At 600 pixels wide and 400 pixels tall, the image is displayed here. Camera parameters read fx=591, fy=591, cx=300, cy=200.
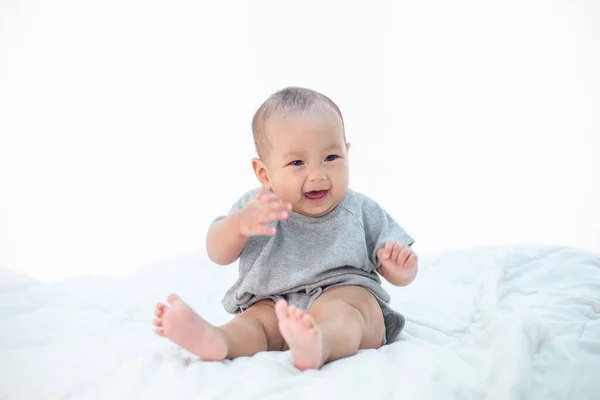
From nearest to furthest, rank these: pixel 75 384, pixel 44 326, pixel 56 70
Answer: pixel 75 384, pixel 44 326, pixel 56 70

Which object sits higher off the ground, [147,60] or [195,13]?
[195,13]

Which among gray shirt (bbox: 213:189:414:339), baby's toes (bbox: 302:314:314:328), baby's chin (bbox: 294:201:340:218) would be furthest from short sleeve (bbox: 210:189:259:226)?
baby's toes (bbox: 302:314:314:328)

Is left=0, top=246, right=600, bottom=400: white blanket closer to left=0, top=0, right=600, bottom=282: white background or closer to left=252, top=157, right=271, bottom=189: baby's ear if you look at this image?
left=252, top=157, right=271, bottom=189: baby's ear

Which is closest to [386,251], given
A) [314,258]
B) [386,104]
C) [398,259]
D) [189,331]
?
[398,259]

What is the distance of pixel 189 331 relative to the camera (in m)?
0.98

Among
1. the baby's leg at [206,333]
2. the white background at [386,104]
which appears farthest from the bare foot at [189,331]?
the white background at [386,104]

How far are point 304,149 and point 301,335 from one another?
42 cm

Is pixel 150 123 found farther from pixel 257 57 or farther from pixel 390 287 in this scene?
pixel 390 287

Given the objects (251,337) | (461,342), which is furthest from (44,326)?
(461,342)

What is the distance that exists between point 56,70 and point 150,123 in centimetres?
48

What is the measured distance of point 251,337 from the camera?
3.64ft

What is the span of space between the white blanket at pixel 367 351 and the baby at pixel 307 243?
0.32 ft

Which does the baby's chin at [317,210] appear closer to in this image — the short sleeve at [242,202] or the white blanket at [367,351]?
the short sleeve at [242,202]

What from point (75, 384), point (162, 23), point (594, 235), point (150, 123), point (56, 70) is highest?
point (162, 23)
